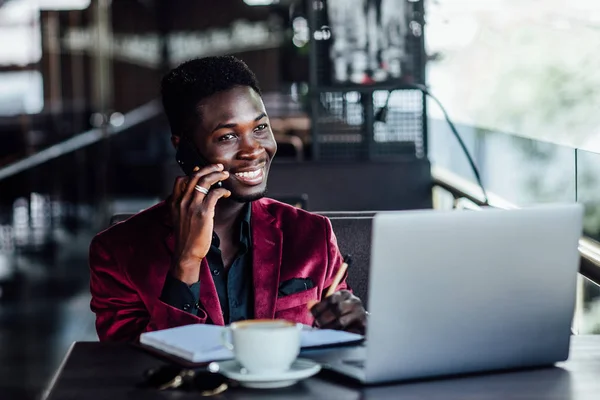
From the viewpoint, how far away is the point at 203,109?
2088 mm

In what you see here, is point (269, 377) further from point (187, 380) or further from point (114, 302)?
point (114, 302)

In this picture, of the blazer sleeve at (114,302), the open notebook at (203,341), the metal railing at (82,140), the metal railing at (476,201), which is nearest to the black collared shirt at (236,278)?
the blazer sleeve at (114,302)

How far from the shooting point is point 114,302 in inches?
77.6

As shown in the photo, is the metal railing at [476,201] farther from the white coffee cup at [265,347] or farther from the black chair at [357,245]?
the white coffee cup at [265,347]

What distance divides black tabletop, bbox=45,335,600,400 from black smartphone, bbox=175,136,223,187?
63 cm

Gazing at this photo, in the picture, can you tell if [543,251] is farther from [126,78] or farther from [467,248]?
[126,78]

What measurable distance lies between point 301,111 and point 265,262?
1037 cm

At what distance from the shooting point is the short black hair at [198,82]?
209 cm

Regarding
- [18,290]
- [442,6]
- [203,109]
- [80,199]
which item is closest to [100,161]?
[80,199]

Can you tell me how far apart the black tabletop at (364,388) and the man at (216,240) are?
34cm

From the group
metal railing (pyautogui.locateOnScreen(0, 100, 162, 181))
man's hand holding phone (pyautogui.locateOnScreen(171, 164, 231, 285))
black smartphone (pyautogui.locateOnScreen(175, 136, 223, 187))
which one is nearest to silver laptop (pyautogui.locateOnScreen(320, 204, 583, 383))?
man's hand holding phone (pyautogui.locateOnScreen(171, 164, 231, 285))

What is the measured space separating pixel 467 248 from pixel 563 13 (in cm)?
1006

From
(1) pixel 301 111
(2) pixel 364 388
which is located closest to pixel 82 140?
(1) pixel 301 111

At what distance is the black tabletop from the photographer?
53.7 inches
